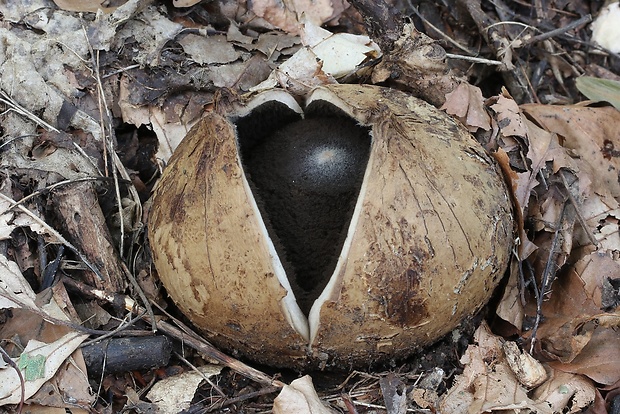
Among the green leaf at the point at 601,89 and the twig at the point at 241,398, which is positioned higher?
the green leaf at the point at 601,89

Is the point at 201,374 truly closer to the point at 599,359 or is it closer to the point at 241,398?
the point at 241,398

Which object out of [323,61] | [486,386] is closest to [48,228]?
[323,61]

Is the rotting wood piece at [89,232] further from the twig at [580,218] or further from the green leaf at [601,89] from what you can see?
the green leaf at [601,89]

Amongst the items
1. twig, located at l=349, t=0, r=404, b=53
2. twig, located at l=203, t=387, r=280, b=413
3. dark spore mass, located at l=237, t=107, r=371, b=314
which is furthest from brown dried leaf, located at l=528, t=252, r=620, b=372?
twig, located at l=349, t=0, r=404, b=53

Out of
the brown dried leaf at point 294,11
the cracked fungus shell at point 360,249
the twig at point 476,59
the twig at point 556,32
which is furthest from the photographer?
the brown dried leaf at point 294,11

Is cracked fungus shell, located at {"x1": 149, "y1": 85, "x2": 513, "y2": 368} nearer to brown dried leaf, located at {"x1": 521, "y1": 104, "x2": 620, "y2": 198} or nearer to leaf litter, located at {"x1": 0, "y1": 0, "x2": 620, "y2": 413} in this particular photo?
leaf litter, located at {"x1": 0, "y1": 0, "x2": 620, "y2": 413}

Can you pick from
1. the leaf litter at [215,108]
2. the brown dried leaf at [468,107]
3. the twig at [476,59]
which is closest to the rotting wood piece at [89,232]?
the leaf litter at [215,108]
